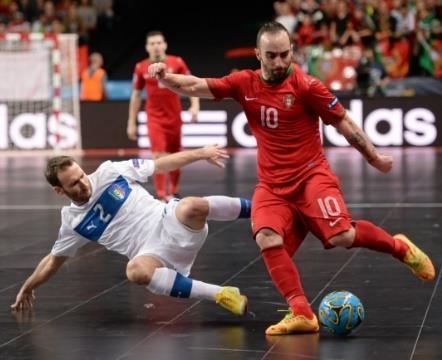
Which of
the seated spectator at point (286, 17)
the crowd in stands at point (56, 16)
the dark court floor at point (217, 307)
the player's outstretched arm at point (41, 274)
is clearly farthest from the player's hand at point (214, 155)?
the crowd in stands at point (56, 16)

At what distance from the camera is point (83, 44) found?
28391 millimetres

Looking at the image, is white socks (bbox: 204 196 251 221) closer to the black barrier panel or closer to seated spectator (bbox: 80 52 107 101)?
the black barrier panel

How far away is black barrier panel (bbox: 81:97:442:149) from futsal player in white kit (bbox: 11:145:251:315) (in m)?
15.9

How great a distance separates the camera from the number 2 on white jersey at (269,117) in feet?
26.6

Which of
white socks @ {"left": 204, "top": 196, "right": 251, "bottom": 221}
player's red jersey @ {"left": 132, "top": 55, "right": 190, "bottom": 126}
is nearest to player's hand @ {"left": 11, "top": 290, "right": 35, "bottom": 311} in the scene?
white socks @ {"left": 204, "top": 196, "right": 251, "bottom": 221}

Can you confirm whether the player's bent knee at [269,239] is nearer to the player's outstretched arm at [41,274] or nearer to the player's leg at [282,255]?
the player's leg at [282,255]

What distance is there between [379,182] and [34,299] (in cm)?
959

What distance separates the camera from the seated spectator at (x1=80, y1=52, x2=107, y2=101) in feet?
85.2

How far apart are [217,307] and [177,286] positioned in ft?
2.32

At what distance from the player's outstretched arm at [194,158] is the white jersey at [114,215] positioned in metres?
0.16

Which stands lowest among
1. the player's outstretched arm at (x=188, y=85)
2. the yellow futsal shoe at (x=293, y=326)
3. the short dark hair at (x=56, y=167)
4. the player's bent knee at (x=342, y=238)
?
the yellow futsal shoe at (x=293, y=326)

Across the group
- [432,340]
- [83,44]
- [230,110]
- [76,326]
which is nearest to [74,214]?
[76,326]

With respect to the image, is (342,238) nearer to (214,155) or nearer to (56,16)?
(214,155)

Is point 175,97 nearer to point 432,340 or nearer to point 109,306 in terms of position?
point 109,306
